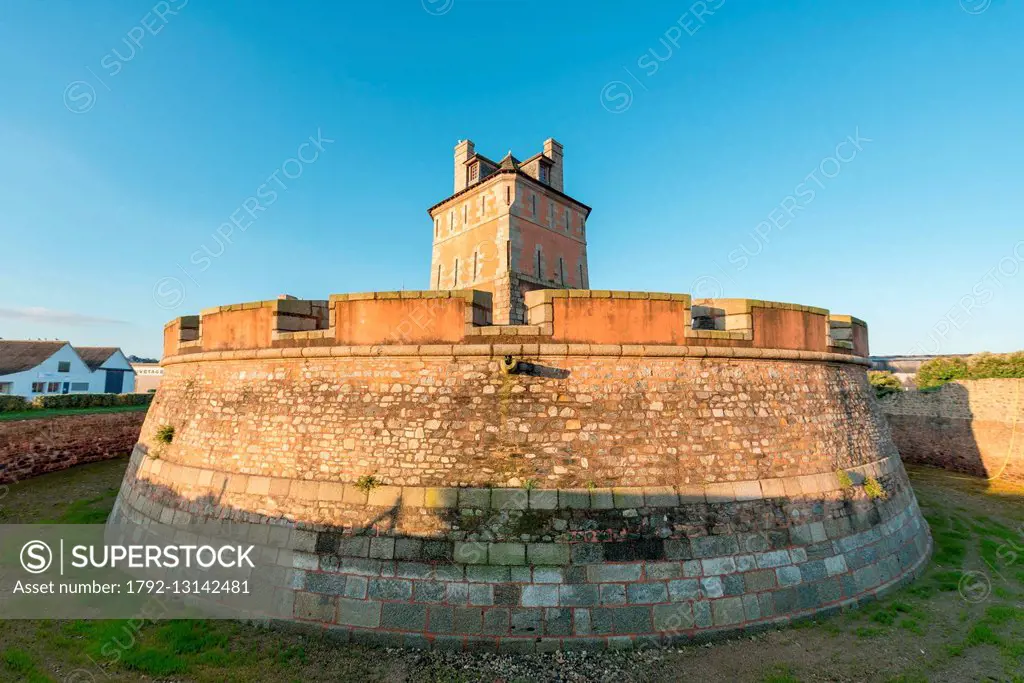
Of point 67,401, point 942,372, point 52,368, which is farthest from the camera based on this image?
point 52,368

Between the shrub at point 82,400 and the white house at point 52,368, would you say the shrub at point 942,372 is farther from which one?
the white house at point 52,368

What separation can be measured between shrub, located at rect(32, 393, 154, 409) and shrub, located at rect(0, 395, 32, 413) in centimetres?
70

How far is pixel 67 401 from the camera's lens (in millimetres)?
19250

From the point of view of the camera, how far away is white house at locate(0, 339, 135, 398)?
31.8m

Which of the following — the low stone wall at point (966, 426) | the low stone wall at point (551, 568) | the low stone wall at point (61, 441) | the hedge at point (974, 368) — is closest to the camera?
the low stone wall at point (551, 568)

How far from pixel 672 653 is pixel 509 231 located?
1820cm

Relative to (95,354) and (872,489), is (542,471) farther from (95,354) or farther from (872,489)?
(95,354)

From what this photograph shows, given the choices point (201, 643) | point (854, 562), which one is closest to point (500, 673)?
point (201, 643)

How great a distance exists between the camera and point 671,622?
19.7 feet

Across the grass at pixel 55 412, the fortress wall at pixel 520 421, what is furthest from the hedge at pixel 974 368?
the grass at pixel 55 412

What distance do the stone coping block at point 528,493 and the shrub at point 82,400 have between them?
19.2 m

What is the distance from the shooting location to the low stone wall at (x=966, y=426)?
1533cm

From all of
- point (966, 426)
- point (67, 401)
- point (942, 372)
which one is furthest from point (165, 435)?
point (942, 372)

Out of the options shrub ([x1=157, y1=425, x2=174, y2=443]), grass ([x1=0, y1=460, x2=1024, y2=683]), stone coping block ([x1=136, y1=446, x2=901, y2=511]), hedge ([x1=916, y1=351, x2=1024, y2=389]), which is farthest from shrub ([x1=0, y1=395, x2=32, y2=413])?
hedge ([x1=916, y1=351, x2=1024, y2=389])
